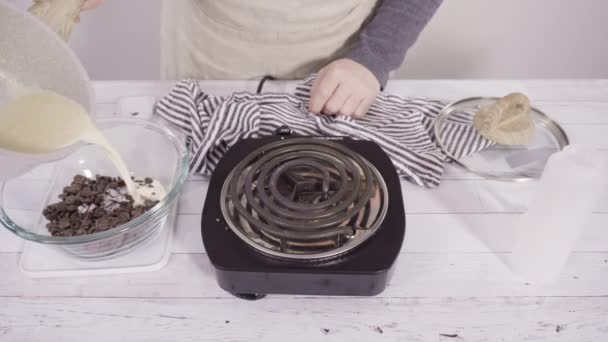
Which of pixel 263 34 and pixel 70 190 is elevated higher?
pixel 263 34

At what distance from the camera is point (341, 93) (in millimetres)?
916

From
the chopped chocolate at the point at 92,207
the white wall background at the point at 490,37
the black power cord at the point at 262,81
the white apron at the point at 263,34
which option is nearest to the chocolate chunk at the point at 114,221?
the chopped chocolate at the point at 92,207

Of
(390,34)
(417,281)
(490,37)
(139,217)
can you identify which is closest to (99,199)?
(139,217)

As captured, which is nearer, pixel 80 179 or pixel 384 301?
pixel 384 301

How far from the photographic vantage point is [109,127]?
2.82ft

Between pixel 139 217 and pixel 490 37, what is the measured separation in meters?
1.48

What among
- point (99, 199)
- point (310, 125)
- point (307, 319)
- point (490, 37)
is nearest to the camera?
point (307, 319)

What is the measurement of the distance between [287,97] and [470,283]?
1.54 ft

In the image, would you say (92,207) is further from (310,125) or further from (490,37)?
(490,37)

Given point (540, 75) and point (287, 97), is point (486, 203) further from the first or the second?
point (540, 75)

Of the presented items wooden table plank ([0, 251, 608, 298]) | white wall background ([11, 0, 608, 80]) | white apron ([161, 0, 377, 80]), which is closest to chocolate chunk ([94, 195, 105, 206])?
wooden table plank ([0, 251, 608, 298])

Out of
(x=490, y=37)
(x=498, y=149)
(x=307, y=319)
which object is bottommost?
(x=490, y=37)

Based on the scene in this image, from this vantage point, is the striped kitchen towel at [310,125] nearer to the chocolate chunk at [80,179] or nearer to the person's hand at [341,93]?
the person's hand at [341,93]

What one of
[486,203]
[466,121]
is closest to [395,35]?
[466,121]
